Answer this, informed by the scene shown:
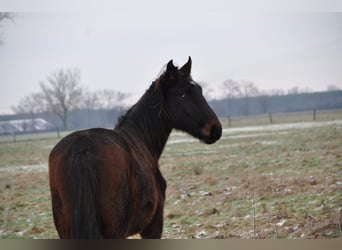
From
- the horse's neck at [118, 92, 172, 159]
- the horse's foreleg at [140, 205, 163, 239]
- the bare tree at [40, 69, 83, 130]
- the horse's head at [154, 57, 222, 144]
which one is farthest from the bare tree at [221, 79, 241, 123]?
the horse's foreleg at [140, 205, 163, 239]

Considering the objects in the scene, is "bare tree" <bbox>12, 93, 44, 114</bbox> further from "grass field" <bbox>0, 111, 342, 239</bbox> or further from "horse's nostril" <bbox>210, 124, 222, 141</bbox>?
"horse's nostril" <bbox>210, 124, 222, 141</bbox>

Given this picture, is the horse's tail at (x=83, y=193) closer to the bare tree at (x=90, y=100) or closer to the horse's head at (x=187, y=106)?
the horse's head at (x=187, y=106)

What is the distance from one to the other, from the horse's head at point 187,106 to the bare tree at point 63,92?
132 cm

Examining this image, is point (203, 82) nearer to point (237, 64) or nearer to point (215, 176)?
point (237, 64)

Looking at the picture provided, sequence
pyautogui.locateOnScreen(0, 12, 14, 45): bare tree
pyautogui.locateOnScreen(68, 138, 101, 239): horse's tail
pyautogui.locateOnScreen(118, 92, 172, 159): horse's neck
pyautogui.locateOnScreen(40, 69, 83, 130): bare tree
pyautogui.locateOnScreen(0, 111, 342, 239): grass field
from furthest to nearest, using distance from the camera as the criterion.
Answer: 1. pyautogui.locateOnScreen(40, 69, 83, 130): bare tree
2. pyautogui.locateOnScreen(0, 12, 14, 45): bare tree
3. pyautogui.locateOnScreen(0, 111, 342, 239): grass field
4. pyautogui.locateOnScreen(118, 92, 172, 159): horse's neck
5. pyautogui.locateOnScreen(68, 138, 101, 239): horse's tail

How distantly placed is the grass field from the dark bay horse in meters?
1.10

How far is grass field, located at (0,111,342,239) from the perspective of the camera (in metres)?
3.41

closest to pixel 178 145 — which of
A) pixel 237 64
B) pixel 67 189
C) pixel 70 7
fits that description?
pixel 237 64

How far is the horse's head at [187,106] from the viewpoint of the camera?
2.74 meters

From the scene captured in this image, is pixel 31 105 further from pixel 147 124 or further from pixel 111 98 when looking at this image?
pixel 147 124

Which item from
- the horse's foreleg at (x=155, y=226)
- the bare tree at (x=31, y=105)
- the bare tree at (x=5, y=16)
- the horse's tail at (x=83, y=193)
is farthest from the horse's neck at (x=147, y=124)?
the bare tree at (x=5, y=16)

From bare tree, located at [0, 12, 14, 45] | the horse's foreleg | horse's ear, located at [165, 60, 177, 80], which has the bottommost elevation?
the horse's foreleg

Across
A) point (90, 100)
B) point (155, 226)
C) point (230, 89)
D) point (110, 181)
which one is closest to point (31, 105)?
point (90, 100)

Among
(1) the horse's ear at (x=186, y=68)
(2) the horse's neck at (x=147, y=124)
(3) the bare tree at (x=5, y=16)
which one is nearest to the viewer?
(2) the horse's neck at (x=147, y=124)
